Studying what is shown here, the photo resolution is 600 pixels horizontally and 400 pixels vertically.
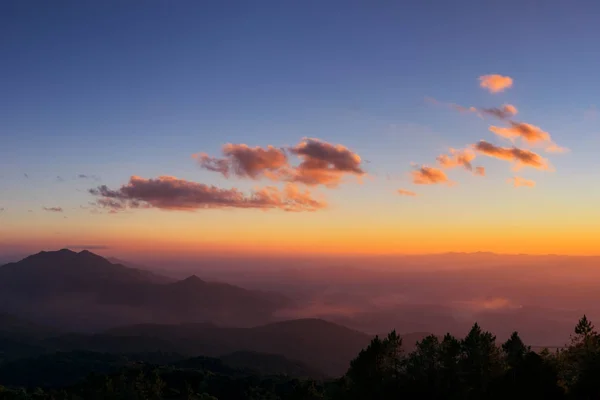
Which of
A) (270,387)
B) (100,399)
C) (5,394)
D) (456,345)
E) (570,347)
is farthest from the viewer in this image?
(270,387)

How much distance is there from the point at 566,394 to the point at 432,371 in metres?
20.9

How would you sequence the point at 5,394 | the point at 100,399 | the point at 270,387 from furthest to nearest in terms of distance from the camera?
the point at 270,387, the point at 5,394, the point at 100,399

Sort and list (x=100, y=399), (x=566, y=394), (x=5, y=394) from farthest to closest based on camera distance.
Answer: (x=5, y=394) → (x=100, y=399) → (x=566, y=394)

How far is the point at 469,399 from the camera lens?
68.1 metres

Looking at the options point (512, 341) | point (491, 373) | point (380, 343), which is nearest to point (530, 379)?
point (491, 373)

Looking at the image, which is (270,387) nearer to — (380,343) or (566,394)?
(380,343)

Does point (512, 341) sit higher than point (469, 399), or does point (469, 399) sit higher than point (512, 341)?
point (512, 341)

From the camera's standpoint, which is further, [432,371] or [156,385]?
[156,385]

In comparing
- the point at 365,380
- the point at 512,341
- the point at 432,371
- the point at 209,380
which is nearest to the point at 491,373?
the point at 432,371

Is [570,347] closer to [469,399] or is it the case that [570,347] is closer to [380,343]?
[469,399]

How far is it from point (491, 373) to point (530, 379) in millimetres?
5505

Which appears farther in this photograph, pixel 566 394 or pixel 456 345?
pixel 456 345

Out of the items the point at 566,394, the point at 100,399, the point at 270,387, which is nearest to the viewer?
the point at 566,394

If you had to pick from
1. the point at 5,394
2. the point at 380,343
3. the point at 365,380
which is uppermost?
the point at 380,343
